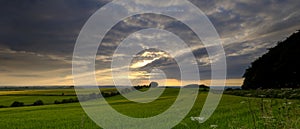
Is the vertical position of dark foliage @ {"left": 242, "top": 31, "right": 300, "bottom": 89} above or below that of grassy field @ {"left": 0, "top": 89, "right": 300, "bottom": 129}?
above

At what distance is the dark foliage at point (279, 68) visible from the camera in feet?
203

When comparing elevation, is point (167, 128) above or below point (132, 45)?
below

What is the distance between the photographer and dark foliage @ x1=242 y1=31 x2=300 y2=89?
6191 cm

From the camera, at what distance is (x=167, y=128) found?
39.0ft

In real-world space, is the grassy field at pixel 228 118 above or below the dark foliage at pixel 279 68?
below

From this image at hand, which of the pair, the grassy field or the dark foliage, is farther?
the dark foliage

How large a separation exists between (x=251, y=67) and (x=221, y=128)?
75963 mm

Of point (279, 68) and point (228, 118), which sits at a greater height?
point (279, 68)

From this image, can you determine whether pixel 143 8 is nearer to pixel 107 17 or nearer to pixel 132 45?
pixel 132 45

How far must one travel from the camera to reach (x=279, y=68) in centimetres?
6450

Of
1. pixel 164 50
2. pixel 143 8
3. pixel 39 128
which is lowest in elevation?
pixel 39 128

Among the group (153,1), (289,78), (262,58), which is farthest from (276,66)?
(153,1)

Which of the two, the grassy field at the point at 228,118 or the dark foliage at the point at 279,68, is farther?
the dark foliage at the point at 279,68

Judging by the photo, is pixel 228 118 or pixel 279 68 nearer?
pixel 228 118
